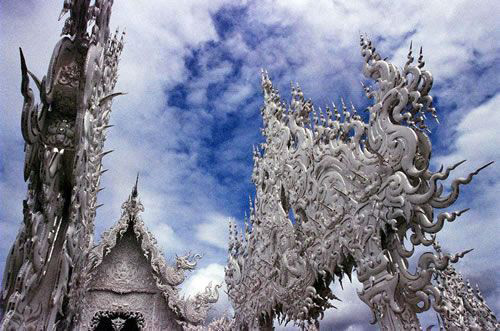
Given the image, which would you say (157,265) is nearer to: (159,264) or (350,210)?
(159,264)

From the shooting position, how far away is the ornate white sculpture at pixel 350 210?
13.7ft

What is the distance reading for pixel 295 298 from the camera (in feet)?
19.5

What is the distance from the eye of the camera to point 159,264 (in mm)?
9398

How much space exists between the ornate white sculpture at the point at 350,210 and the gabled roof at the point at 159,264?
1743 mm

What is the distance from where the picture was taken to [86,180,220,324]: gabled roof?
9.07 m

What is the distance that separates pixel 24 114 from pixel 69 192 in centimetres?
89

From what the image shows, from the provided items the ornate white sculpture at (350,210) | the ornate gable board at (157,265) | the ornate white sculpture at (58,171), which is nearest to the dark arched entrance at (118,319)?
the ornate gable board at (157,265)

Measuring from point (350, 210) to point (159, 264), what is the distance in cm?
564

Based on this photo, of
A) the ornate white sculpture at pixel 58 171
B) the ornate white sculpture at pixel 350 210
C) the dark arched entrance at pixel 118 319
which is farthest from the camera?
the dark arched entrance at pixel 118 319

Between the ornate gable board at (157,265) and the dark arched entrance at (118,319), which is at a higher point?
the ornate gable board at (157,265)

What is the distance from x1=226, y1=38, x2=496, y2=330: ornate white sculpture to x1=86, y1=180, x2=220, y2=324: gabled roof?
1.74m

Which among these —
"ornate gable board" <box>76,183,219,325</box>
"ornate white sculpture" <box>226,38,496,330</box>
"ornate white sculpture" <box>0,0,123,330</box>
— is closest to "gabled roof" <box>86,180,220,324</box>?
"ornate gable board" <box>76,183,219,325</box>

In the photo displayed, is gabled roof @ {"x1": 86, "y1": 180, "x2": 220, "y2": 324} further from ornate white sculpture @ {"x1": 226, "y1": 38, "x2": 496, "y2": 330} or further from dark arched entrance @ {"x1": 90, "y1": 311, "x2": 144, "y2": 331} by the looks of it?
ornate white sculpture @ {"x1": 226, "y1": 38, "x2": 496, "y2": 330}

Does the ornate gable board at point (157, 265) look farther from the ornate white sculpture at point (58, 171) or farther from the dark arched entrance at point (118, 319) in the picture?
the ornate white sculpture at point (58, 171)
